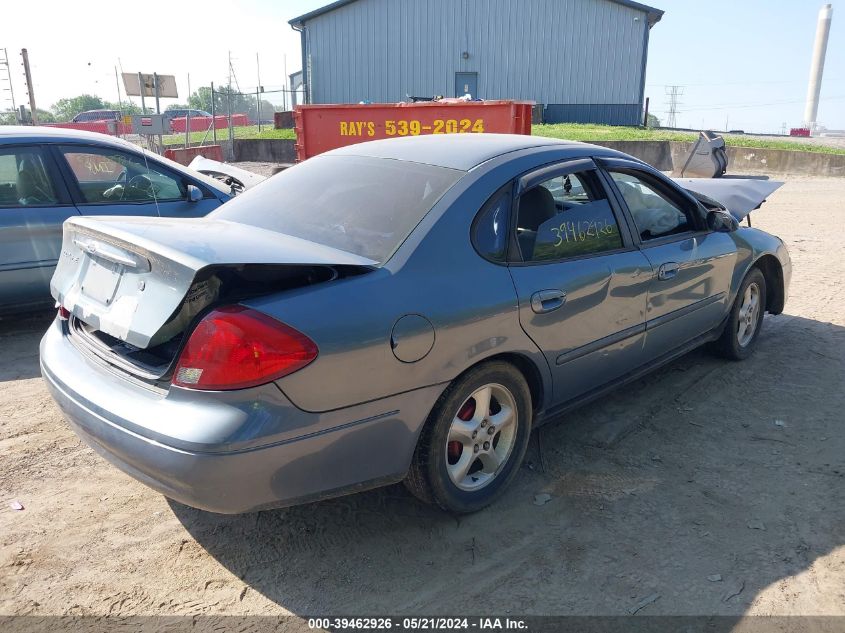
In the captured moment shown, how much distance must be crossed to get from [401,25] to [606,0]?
8655 mm

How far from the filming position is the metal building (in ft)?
96.2

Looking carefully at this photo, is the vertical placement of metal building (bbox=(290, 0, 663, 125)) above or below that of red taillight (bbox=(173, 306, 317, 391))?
above

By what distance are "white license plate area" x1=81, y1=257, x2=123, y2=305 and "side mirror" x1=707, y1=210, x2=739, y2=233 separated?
3.41 m

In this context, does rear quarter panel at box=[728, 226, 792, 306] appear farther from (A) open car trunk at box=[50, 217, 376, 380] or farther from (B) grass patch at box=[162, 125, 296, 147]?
(B) grass patch at box=[162, 125, 296, 147]

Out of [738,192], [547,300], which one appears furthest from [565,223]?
[738,192]

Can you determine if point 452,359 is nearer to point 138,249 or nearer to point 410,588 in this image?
point 410,588

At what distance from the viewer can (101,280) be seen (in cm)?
280

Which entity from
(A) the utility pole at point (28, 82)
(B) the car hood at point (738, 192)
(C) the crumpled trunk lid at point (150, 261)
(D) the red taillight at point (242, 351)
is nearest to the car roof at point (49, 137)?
(C) the crumpled trunk lid at point (150, 261)

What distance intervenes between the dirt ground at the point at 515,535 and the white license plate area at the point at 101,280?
999 mm

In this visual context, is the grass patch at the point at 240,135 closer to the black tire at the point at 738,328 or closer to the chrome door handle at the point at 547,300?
the black tire at the point at 738,328

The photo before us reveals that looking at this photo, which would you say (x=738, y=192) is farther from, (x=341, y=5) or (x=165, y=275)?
(x=341, y=5)

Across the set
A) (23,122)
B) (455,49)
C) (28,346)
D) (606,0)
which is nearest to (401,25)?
(455,49)

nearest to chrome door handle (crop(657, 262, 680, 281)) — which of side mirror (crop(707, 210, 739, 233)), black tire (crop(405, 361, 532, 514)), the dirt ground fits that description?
side mirror (crop(707, 210, 739, 233))

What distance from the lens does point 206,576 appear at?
8.82 ft
